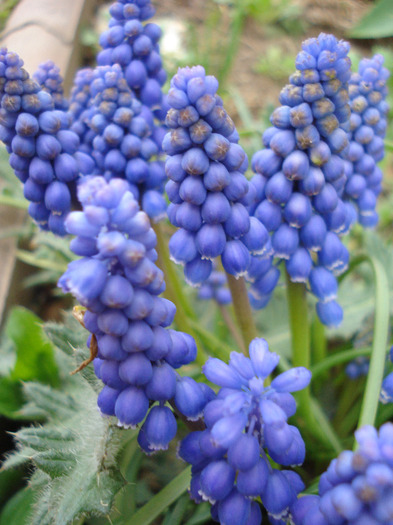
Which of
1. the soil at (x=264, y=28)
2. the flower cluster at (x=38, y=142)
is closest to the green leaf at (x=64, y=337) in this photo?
the flower cluster at (x=38, y=142)

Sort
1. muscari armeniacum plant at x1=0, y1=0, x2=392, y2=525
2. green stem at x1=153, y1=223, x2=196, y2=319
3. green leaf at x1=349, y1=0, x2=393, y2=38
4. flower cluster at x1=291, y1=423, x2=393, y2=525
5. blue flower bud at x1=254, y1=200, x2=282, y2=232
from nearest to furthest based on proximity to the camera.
Result: flower cluster at x1=291, y1=423, x2=393, y2=525
muscari armeniacum plant at x1=0, y1=0, x2=392, y2=525
blue flower bud at x1=254, y1=200, x2=282, y2=232
green stem at x1=153, y1=223, x2=196, y2=319
green leaf at x1=349, y1=0, x2=393, y2=38

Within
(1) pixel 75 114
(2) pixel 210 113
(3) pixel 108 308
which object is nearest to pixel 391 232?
(1) pixel 75 114

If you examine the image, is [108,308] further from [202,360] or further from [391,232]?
[391,232]

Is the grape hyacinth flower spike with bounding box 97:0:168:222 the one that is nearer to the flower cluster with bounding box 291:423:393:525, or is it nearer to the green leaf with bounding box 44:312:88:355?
the green leaf with bounding box 44:312:88:355

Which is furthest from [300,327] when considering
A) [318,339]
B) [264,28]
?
[264,28]

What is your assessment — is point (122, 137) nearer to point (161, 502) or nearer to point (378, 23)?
point (161, 502)

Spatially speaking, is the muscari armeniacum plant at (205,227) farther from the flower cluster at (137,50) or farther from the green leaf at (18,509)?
the green leaf at (18,509)

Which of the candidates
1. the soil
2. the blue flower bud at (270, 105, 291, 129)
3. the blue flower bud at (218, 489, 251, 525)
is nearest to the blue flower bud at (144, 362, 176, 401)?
the blue flower bud at (218, 489, 251, 525)
